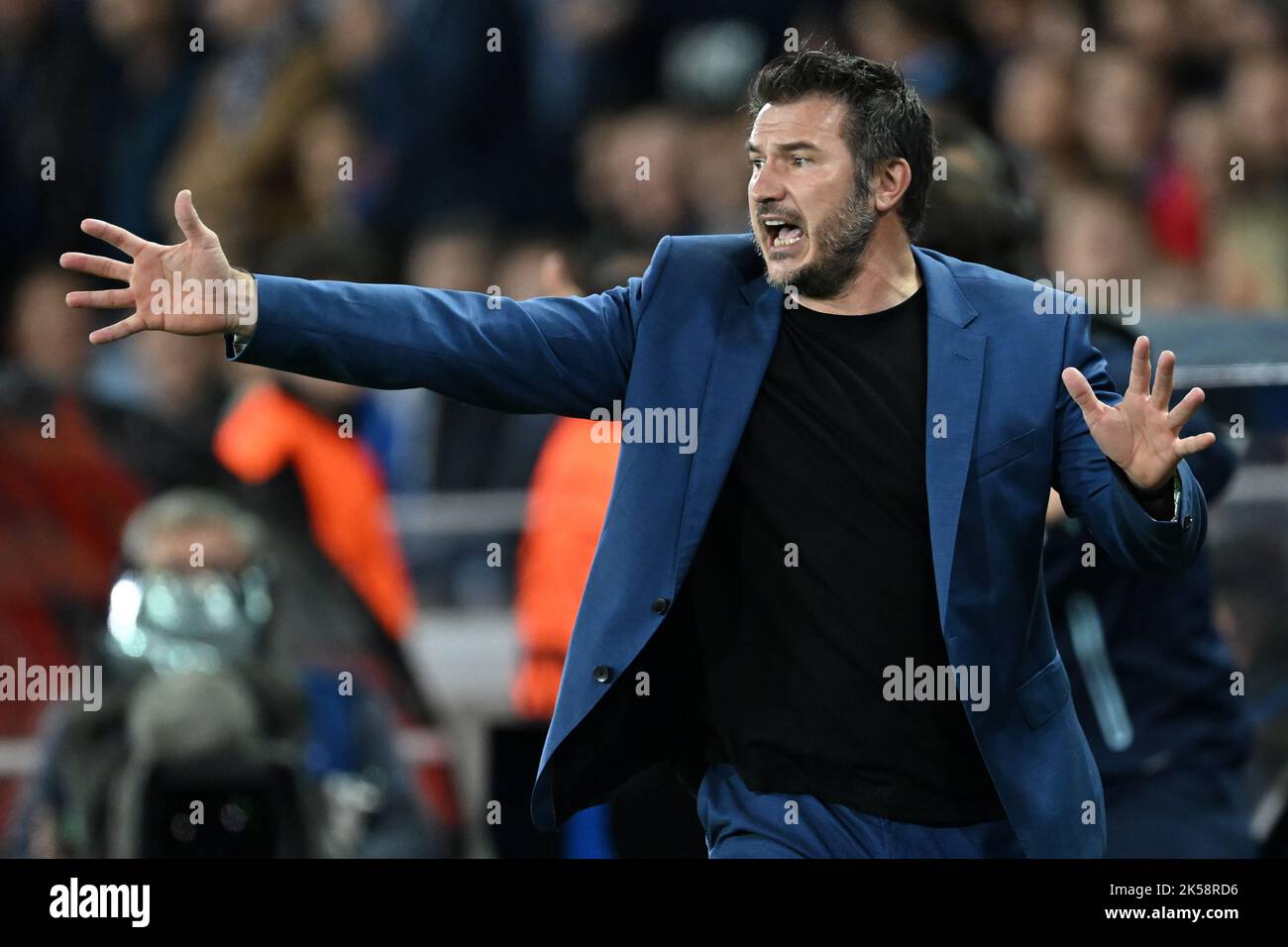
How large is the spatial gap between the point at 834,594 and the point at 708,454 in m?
0.28

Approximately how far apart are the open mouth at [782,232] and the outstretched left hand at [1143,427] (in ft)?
1.56

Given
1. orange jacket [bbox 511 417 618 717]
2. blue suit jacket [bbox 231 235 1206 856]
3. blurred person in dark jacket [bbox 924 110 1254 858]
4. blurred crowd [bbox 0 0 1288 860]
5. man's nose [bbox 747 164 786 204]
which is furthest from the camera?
blurred crowd [bbox 0 0 1288 860]

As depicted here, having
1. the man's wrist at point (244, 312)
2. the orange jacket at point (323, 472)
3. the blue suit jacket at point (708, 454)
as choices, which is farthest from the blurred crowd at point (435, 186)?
the man's wrist at point (244, 312)

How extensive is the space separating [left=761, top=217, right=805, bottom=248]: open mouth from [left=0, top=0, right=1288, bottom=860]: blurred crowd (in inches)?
31.7

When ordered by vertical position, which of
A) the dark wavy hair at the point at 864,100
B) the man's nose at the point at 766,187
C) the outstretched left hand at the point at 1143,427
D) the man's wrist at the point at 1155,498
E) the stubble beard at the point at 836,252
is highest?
the dark wavy hair at the point at 864,100

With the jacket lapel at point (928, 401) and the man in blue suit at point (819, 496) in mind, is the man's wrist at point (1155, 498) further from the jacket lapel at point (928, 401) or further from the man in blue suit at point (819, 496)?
the jacket lapel at point (928, 401)

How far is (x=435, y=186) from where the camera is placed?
27.5ft

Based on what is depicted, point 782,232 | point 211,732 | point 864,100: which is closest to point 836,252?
point 782,232

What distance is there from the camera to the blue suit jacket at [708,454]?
10.5 feet

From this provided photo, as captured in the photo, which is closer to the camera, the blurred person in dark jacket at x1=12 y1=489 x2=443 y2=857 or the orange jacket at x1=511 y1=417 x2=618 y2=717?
the blurred person in dark jacket at x1=12 y1=489 x2=443 y2=857

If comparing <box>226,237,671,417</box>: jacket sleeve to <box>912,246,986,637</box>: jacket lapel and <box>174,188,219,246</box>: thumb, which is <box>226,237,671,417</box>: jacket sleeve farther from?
<box>912,246,986,637</box>: jacket lapel

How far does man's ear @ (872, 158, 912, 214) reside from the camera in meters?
3.43

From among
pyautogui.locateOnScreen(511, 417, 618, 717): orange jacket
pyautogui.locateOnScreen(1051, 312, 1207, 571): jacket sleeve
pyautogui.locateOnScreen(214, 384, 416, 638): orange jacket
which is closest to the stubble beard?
pyautogui.locateOnScreen(1051, 312, 1207, 571): jacket sleeve

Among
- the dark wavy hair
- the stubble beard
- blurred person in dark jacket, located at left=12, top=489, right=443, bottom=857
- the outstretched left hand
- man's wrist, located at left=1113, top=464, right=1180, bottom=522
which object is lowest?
blurred person in dark jacket, located at left=12, top=489, right=443, bottom=857
